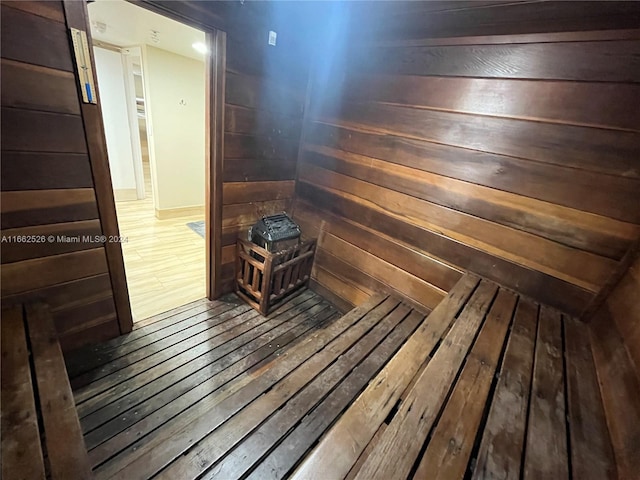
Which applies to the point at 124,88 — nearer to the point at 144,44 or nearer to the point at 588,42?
the point at 144,44

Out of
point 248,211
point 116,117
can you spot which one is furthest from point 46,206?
point 116,117

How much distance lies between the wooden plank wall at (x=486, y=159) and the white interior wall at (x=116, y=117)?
116 inches

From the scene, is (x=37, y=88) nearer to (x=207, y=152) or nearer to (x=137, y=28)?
(x=207, y=152)

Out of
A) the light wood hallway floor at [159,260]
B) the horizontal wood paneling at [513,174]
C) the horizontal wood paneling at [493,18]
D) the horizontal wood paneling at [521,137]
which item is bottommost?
the light wood hallway floor at [159,260]

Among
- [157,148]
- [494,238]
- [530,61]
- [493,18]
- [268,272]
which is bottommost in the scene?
[268,272]

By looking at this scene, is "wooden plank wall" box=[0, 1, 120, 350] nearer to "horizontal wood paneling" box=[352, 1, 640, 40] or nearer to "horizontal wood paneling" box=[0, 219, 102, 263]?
"horizontal wood paneling" box=[0, 219, 102, 263]

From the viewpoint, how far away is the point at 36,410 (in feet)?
3.14

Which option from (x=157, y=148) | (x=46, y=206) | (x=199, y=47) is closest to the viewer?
(x=46, y=206)

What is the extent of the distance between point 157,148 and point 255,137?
2152 millimetres

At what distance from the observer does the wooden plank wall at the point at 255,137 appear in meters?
1.89

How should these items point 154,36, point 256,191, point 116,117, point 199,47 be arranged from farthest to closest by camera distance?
1. point 116,117
2. point 199,47
3. point 154,36
4. point 256,191

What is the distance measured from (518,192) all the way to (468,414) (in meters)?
1.20

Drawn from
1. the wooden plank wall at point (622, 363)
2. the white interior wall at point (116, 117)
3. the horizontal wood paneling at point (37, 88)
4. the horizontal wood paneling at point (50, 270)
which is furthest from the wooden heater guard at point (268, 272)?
the white interior wall at point (116, 117)

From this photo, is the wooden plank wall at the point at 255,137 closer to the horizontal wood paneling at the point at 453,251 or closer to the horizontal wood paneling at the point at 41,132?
the horizontal wood paneling at the point at 453,251
